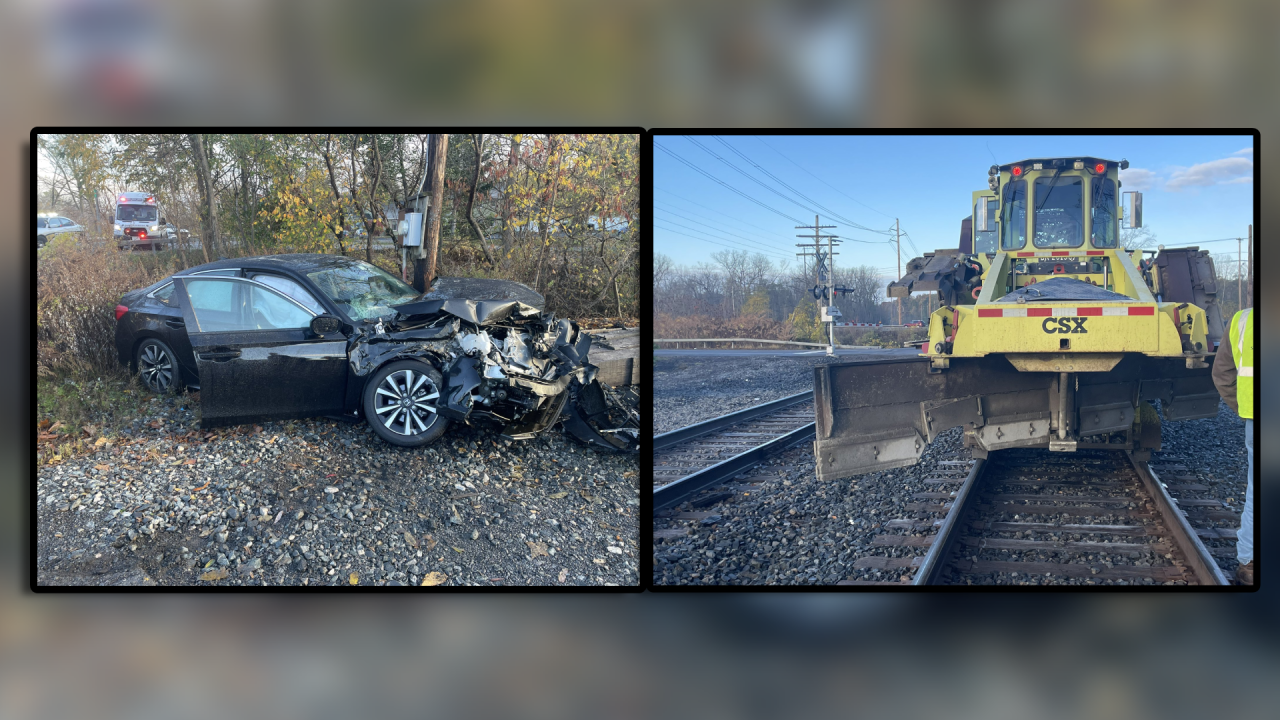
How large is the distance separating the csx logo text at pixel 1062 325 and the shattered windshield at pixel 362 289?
124 inches

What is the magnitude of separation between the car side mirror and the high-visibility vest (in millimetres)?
4247

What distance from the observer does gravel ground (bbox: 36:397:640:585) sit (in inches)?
127

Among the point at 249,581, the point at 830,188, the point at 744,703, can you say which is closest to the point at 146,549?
the point at 249,581

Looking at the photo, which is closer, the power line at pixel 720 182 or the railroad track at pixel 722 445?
the power line at pixel 720 182

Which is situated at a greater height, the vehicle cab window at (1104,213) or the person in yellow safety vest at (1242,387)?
the vehicle cab window at (1104,213)

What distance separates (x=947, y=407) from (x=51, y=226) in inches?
178

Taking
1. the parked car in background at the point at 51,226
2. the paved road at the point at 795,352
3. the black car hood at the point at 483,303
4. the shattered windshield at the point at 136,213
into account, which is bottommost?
the paved road at the point at 795,352

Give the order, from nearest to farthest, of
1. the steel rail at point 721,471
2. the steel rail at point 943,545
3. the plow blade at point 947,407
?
the steel rail at point 943,545
the steel rail at point 721,471
the plow blade at point 947,407

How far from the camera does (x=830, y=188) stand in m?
3.24

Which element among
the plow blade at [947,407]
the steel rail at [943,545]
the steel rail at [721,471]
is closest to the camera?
the steel rail at [943,545]

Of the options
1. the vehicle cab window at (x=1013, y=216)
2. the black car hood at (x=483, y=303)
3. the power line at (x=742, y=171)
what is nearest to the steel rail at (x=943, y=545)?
the vehicle cab window at (x=1013, y=216)

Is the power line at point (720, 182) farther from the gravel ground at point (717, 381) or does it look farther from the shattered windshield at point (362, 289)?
the shattered windshield at point (362, 289)

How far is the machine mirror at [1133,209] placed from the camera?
3.20 metres
